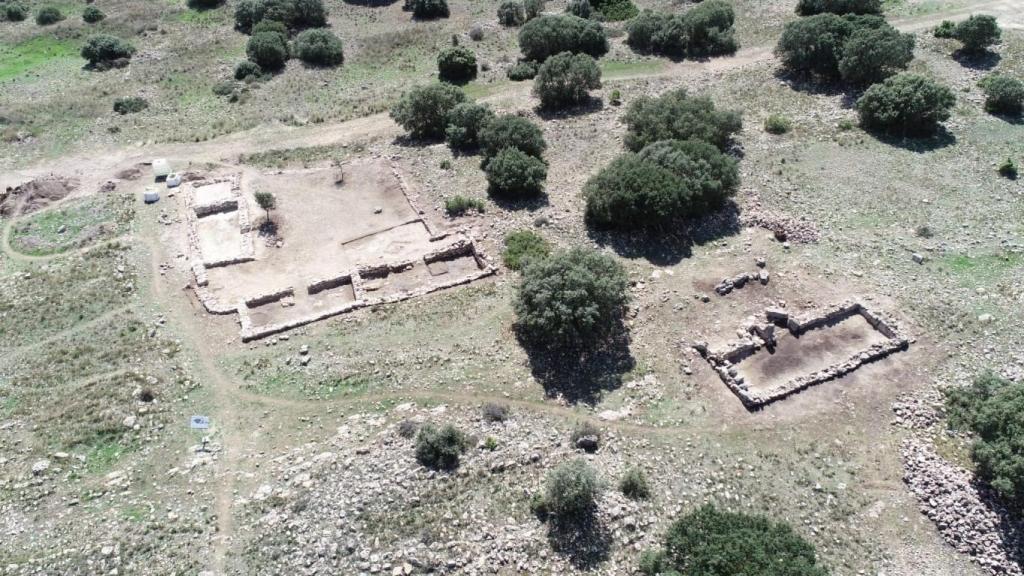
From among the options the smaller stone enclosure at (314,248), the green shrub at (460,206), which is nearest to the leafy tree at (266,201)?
the smaller stone enclosure at (314,248)

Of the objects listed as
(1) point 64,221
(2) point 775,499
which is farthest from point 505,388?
(1) point 64,221

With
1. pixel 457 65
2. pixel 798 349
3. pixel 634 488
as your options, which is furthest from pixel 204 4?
pixel 634 488

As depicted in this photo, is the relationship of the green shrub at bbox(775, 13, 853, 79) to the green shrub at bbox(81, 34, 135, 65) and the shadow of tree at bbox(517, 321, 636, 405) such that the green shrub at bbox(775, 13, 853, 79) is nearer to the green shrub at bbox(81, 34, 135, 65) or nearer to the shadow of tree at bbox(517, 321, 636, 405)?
the shadow of tree at bbox(517, 321, 636, 405)

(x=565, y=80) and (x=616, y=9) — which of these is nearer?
(x=565, y=80)

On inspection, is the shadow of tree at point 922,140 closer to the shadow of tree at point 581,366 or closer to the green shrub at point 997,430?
the green shrub at point 997,430

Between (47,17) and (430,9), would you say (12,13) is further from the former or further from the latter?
(430,9)

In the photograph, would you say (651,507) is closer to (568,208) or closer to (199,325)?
(568,208)
